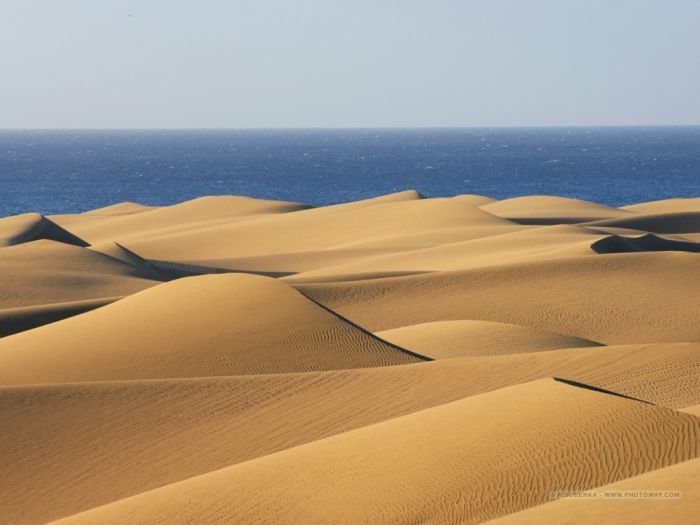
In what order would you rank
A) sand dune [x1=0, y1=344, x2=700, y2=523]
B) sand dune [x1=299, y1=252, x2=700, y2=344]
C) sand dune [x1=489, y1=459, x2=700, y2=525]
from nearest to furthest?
sand dune [x1=489, y1=459, x2=700, y2=525], sand dune [x1=0, y1=344, x2=700, y2=523], sand dune [x1=299, y1=252, x2=700, y2=344]

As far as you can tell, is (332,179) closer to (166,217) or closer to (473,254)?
(166,217)

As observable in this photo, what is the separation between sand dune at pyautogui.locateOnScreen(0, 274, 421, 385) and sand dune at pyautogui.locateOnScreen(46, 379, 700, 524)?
20.1 ft

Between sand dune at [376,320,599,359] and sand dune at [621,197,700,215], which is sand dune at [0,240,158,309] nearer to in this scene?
sand dune at [376,320,599,359]

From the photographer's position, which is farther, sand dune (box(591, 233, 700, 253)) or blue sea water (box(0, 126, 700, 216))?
blue sea water (box(0, 126, 700, 216))

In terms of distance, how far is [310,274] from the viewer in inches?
1230

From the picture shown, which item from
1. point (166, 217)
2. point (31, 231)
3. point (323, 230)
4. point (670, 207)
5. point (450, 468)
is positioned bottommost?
point (166, 217)

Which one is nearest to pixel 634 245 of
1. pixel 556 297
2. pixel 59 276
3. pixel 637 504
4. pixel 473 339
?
pixel 556 297

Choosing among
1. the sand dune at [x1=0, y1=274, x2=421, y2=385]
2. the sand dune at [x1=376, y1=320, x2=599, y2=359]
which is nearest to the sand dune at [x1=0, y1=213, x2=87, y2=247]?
the sand dune at [x1=0, y1=274, x2=421, y2=385]

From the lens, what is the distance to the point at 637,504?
748 centimetres

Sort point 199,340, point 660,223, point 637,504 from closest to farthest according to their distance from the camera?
point 637,504 → point 199,340 → point 660,223

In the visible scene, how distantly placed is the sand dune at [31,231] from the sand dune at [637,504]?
31.1 m

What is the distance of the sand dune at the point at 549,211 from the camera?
154ft

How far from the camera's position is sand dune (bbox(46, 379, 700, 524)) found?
352 inches

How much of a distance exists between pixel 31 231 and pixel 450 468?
31764 millimetres
